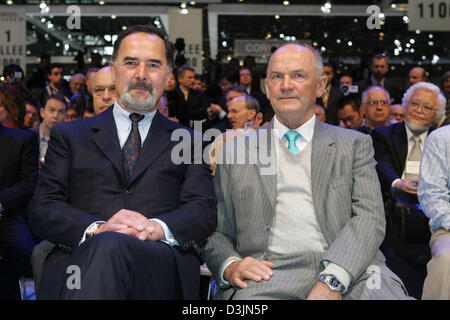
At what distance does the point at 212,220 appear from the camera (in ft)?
8.09

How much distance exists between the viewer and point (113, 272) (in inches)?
72.8

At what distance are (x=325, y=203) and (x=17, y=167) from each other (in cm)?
231

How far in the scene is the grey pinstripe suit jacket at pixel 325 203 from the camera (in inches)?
93.7

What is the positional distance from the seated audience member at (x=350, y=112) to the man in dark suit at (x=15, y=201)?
11.0 feet

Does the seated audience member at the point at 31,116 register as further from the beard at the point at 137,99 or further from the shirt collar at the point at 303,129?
the shirt collar at the point at 303,129

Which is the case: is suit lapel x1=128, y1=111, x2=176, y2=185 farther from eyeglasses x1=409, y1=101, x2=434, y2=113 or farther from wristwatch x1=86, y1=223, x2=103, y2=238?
eyeglasses x1=409, y1=101, x2=434, y2=113

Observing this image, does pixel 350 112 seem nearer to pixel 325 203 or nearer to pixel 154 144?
pixel 325 203

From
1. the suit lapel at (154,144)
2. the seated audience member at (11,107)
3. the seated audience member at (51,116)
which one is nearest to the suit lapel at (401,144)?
the suit lapel at (154,144)

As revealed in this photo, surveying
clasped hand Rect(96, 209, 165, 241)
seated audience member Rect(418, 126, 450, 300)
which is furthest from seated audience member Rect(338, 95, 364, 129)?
clasped hand Rect(96, 209, 165, 241)

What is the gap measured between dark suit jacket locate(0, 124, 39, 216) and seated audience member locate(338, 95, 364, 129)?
11.1 feet

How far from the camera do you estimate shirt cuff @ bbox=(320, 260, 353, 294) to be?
7.18ft

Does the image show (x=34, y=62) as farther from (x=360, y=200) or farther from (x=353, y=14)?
(x=360, y=200)

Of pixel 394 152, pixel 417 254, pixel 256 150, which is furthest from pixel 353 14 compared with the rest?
pixel 256 150
